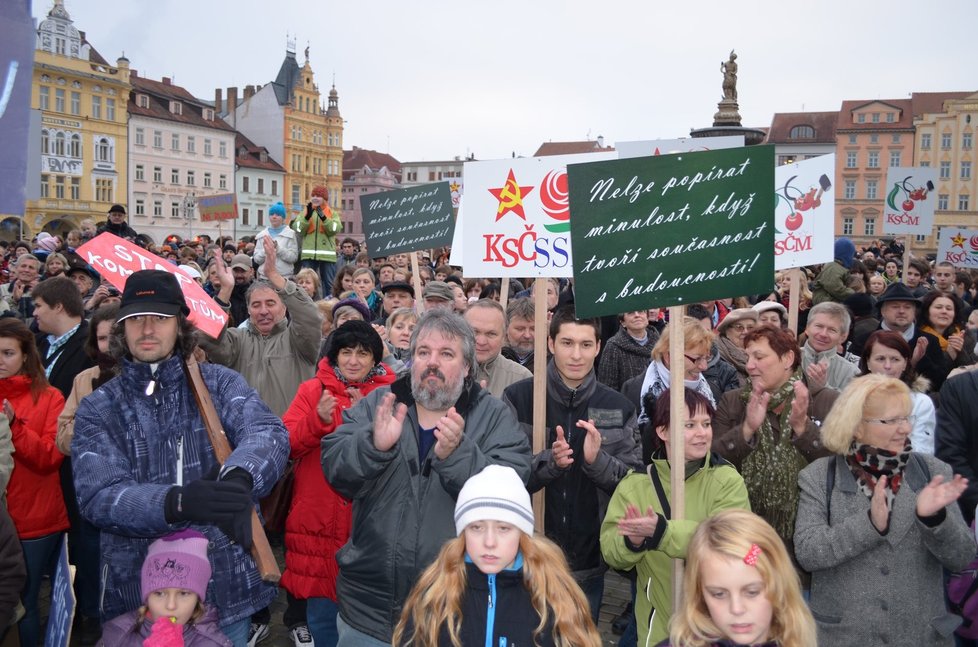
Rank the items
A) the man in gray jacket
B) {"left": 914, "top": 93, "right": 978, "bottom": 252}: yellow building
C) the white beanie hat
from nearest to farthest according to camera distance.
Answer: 1. the white beanie hat
2. the man in gray jacket
3. {"left": 914, "top": 93, "right": 978, "bottom": 252}: yellow building

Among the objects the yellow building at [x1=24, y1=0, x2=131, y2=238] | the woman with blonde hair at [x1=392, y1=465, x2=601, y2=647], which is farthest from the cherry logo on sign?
the yellow building at [x1=24, y1=0, x2=131, y2=238]

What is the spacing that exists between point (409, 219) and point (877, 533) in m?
5.92

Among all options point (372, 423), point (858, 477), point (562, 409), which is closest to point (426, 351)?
point (372, 423)

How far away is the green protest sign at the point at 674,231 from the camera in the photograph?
3.74 meters

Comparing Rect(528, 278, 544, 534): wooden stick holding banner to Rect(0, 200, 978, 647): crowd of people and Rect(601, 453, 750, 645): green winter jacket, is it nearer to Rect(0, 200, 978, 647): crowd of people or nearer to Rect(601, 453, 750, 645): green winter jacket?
Rect(0, 200, 978, 647): crowd of people

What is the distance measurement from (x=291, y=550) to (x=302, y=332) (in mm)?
1567

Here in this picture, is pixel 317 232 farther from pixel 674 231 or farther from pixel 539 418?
pixel 674 231

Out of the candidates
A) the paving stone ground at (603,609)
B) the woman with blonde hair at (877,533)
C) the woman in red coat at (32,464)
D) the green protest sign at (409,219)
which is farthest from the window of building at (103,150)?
the woman with blonde hair at (877,533)

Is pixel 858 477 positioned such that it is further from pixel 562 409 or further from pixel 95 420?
pixel 95 420

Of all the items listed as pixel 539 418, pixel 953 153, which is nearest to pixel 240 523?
pixel 539 418

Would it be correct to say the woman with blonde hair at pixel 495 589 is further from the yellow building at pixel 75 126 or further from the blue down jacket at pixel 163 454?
the yellow building at pixel 75 126

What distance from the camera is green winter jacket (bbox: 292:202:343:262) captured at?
1209 cm

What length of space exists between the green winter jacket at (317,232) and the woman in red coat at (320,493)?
7672 mm

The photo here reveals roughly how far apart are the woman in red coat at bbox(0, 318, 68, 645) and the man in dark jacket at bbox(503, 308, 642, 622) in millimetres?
2702
